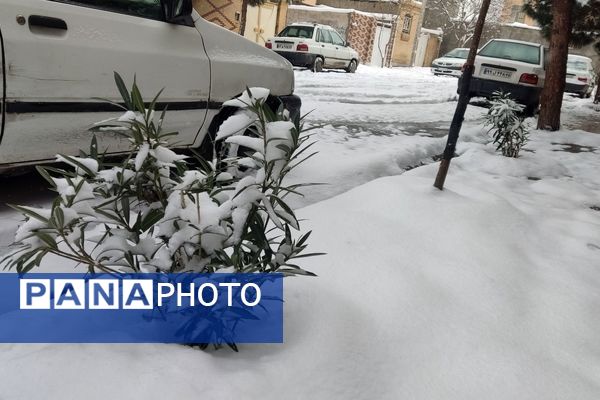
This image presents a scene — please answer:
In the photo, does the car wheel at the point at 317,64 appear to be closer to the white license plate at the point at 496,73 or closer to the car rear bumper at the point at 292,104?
the white license plate at the point at 496,73

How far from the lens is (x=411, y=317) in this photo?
6.19 feet

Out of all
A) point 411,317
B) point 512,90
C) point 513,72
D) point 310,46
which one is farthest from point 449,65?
point 411,317

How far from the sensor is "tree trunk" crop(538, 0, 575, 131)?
734cm

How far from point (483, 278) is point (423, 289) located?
0.39m

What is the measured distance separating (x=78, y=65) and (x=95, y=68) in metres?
0.09

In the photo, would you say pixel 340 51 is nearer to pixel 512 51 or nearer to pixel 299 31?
pixel 299 31

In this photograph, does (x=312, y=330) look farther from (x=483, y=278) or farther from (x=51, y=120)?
(x=51, y=120)

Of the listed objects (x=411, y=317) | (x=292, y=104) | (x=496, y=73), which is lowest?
(x=411, y=317)

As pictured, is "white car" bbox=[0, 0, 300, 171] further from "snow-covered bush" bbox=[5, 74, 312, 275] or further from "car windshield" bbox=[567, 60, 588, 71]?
"car windshield" bbox=[567, 60, 588, 71]

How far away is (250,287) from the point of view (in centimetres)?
151

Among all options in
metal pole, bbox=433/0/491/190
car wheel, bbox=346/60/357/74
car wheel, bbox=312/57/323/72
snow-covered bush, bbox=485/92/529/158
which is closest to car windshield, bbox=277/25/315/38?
car wheel, bbox=312/57/323/72

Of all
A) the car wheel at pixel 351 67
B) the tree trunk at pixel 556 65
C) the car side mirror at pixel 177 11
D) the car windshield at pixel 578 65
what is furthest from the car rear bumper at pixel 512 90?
the car windshield at pixel 578 65

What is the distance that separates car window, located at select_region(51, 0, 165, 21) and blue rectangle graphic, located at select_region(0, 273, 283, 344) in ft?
5.61

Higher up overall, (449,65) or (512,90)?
(449,65)
